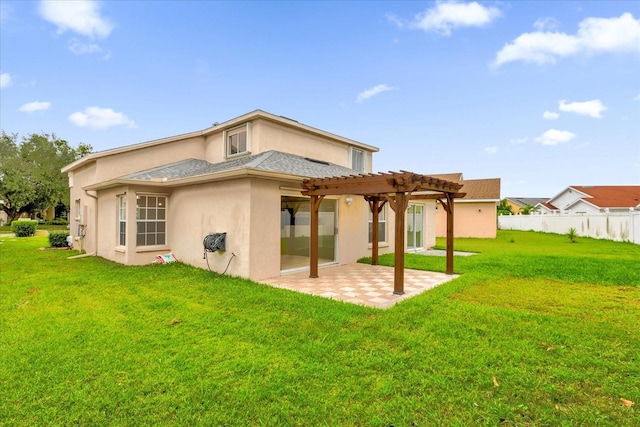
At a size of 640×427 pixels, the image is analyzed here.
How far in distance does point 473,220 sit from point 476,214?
456 mm

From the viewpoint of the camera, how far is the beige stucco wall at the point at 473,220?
69.5 feet

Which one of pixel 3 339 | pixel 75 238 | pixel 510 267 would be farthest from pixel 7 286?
pixel 510 267

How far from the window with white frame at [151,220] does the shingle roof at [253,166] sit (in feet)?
2.54

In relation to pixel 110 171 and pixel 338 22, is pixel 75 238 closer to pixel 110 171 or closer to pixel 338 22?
pixel 110 171

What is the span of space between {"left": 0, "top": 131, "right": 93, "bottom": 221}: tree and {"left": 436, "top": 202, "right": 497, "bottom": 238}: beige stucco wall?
3562cm

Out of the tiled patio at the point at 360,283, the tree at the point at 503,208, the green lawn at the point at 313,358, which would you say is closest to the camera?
the green lawn at the point at 313,358

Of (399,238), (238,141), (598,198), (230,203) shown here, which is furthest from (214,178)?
(598,198)

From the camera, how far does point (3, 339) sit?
418cm

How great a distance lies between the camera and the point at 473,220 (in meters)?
21.6

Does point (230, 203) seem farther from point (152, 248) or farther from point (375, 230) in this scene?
point (375, 230)

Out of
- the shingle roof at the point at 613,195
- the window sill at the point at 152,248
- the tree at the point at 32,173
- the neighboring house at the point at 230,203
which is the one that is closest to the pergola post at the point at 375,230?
the neighboring house at the point at 230,203

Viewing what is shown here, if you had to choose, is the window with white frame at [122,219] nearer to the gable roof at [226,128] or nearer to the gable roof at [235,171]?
the gable roof at [235,171]

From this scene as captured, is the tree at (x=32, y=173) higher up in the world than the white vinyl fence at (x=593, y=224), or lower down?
higher up

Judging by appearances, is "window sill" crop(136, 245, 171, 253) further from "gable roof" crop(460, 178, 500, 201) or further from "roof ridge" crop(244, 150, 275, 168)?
"gable roof" crop(460, 178, 500, 201)
